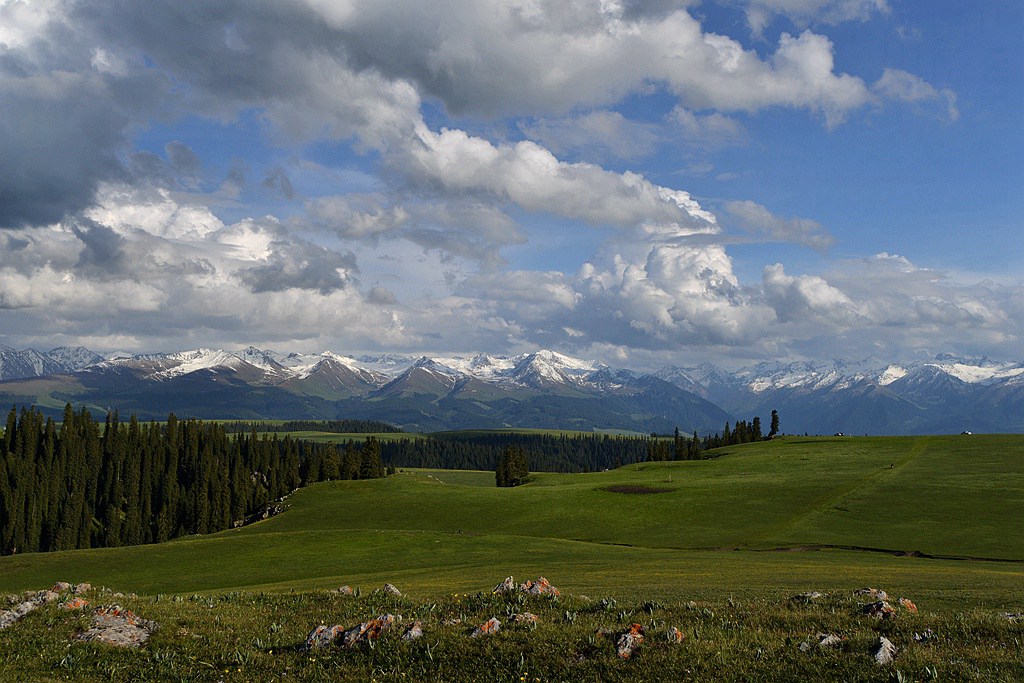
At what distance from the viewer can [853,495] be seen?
9944 centimetres

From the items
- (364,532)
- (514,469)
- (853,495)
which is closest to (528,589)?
(364,532)

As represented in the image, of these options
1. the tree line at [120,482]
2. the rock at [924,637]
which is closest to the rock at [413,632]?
the rock at [924,637]

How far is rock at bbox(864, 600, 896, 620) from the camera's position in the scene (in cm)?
2050

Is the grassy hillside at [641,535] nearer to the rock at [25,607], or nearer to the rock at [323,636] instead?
the rock at [323,636]

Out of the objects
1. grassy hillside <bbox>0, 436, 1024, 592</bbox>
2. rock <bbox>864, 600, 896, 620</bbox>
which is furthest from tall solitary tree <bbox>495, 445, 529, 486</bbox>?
rock <bbox>864, 600, 896, 620</bbox>

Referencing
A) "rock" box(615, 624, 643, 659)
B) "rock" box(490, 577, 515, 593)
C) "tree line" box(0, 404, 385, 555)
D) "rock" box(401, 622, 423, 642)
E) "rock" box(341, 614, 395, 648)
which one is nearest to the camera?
"rock" box(615, 624, 643, 659)

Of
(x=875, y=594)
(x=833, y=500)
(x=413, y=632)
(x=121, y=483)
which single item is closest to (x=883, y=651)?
(x=875, y=594)

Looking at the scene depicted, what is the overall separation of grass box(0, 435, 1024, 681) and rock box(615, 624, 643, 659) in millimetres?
300

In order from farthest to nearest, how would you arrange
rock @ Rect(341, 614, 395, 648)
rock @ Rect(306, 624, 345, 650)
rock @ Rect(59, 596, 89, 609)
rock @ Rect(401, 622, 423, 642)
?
rock @ Rect(59, 596, 89, 609) → rock @ Rect(306, 624, 345, 650) → rock @ Rect(341, 614, 395, 648) → rock @ Rect(401, 622, 423, 642)

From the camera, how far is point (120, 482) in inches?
5999

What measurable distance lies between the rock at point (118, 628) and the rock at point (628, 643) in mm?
14043

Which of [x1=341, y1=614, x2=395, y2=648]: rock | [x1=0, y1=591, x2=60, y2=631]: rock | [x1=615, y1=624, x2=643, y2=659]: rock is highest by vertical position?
[x1=615, y1=624, x2=643, y2=659]: rock

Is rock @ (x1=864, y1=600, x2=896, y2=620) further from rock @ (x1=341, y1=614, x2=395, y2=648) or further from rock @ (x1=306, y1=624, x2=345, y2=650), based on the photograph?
rock @ (x1=306, y1=624, x2=345, y2=650)

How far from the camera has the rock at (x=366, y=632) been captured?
18891mm
